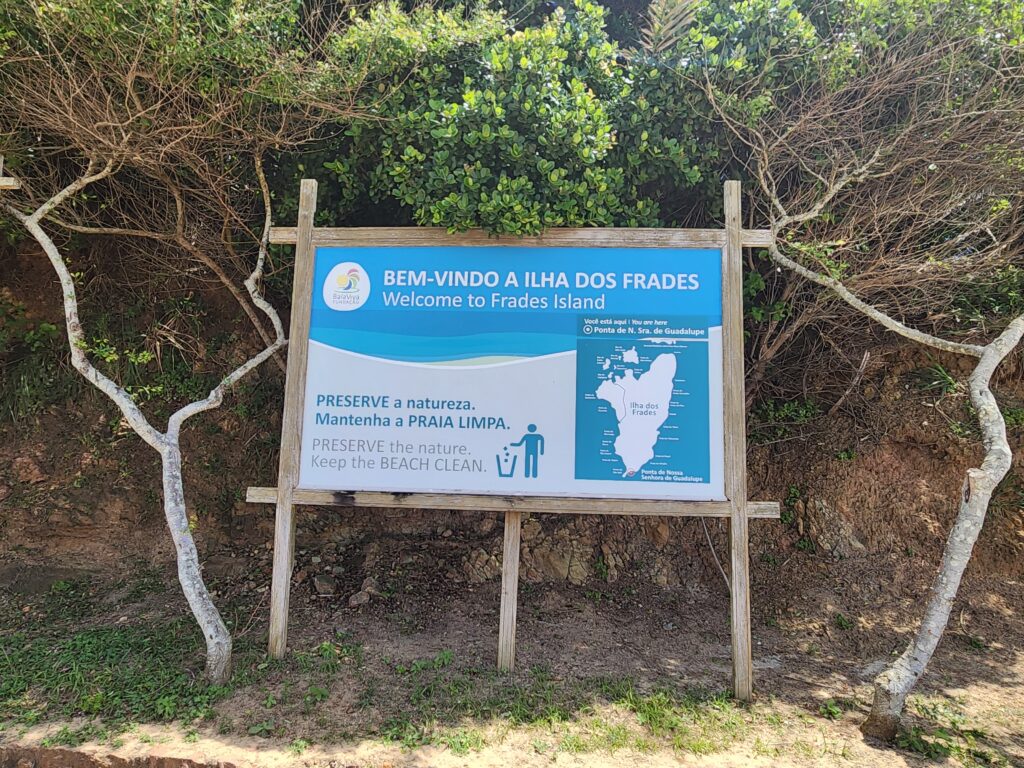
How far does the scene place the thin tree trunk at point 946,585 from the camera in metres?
3.48

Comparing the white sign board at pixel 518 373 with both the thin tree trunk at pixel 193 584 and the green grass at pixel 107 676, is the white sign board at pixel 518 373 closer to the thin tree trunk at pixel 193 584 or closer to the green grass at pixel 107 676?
the thin tree trunk at pixel 193 584

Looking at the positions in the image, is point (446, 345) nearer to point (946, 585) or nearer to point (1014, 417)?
point (946, 585)

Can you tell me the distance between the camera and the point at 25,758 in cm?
319

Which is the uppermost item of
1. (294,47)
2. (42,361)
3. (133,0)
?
(294,47)

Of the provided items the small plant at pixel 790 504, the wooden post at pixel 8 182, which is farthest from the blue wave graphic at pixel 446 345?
the small plant at pixel 790 504

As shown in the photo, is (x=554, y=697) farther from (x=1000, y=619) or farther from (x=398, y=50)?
(x=398, y=50)

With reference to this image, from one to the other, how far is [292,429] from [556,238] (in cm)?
233

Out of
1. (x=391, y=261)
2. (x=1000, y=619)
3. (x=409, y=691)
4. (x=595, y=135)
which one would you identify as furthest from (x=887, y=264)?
(x=409, y=691)

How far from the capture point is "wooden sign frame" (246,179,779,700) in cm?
397

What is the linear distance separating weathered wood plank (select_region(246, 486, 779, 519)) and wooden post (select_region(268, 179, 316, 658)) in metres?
0.14

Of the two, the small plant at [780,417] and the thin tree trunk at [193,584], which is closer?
the thin tree trunk at [193,584]

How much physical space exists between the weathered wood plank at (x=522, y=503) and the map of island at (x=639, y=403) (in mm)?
261

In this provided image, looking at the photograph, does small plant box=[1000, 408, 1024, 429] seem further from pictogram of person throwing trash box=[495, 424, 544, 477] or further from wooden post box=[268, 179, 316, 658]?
wooden post box=[268, 179, 316, 658]

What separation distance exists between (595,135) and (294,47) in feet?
7.96
